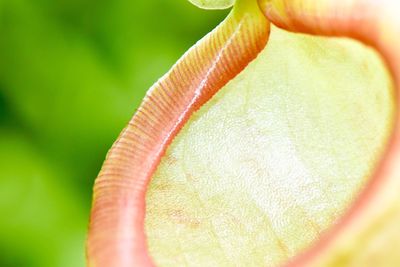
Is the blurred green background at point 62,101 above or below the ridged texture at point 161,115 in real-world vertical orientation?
below

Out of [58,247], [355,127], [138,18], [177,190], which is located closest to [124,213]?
[177,190]

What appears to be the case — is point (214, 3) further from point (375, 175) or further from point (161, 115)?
point (375, 175)

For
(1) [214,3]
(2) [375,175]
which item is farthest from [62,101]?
(2) [375,175]

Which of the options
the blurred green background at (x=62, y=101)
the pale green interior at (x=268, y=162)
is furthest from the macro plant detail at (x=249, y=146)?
the blurred green background at (x=62, y=101)

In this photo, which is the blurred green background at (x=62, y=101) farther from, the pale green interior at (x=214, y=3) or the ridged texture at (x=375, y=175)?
the ridged texture at (x=375, y=175)

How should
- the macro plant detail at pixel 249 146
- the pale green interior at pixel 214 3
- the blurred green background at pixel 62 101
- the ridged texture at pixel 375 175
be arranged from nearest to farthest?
the ridged texture at pixel 375 175 < the macro plant detail at pixel 249 146 < the pale green interior at pixel 214 3 < the blurred green background at pixel 62 101

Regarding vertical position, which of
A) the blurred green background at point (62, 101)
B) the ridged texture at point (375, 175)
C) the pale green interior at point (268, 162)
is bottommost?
the blurred green background at point (62, 101)

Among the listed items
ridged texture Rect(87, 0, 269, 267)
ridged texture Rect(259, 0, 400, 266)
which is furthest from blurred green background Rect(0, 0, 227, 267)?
ridged texture Rect(259, 0, 400, 266)

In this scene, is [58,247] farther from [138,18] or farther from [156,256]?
[156,256]
